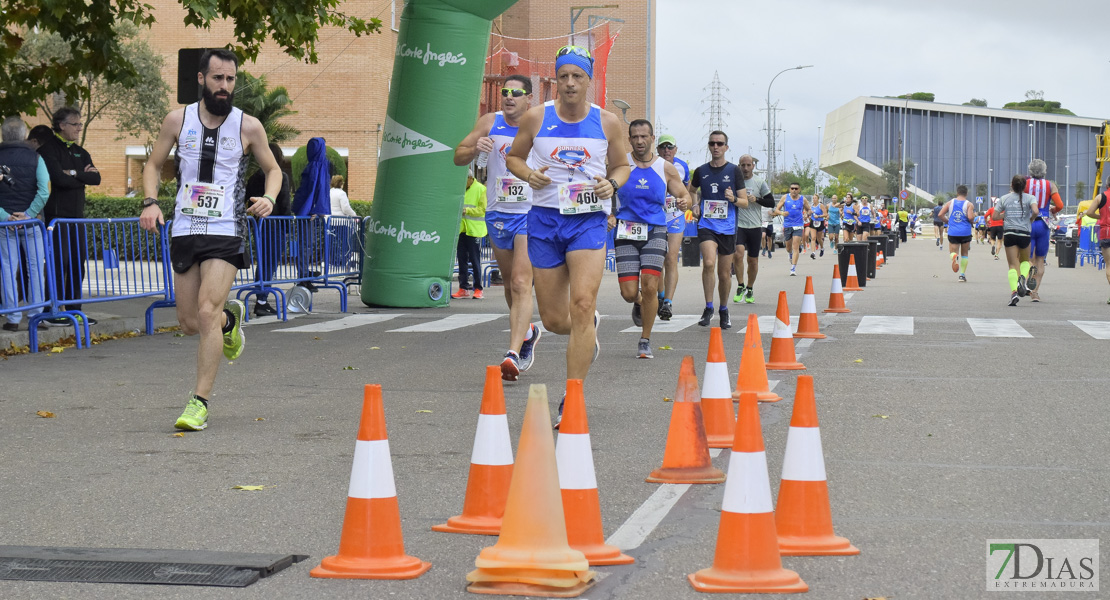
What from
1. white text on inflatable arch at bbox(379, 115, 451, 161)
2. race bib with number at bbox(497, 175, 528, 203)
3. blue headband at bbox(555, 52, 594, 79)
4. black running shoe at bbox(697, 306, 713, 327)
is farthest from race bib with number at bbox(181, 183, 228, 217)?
white text on inflatable arch at bbox(379, 115, 451, 161)

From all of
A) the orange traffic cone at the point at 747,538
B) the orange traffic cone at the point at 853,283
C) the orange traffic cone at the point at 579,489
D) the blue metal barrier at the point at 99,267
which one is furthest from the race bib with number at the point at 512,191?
the orange traffic cone at the point at 853,283

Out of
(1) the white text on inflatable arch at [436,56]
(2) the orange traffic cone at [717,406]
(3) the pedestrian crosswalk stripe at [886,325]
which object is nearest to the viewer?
(2) the orange traffic cone at [717,406]

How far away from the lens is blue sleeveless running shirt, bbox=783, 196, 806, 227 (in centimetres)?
3039

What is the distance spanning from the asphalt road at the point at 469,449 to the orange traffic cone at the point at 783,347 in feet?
0.80

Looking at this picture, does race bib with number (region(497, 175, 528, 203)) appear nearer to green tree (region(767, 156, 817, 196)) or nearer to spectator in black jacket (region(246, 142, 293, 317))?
spectator in black jacket (region(246, 142, 293, 317))

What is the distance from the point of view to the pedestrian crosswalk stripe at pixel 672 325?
14.2 meters

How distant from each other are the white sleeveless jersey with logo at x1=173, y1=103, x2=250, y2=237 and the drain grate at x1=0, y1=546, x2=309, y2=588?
3030mm

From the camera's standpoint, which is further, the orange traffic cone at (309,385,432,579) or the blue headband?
the blue headband

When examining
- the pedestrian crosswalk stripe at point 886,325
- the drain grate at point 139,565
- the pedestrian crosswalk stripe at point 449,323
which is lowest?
the pedestrian crosswalk stripe at point 886,325

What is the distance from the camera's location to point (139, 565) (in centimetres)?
468

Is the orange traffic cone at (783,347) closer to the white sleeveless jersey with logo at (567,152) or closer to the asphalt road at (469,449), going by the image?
the asphalt road at (469,449)

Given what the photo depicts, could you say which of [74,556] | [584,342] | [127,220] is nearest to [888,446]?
[584,342]

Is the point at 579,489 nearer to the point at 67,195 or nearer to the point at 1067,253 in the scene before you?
the point at 67,195

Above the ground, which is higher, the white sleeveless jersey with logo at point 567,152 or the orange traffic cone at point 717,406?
the white sleeveless jersey with logo at point 567,152
